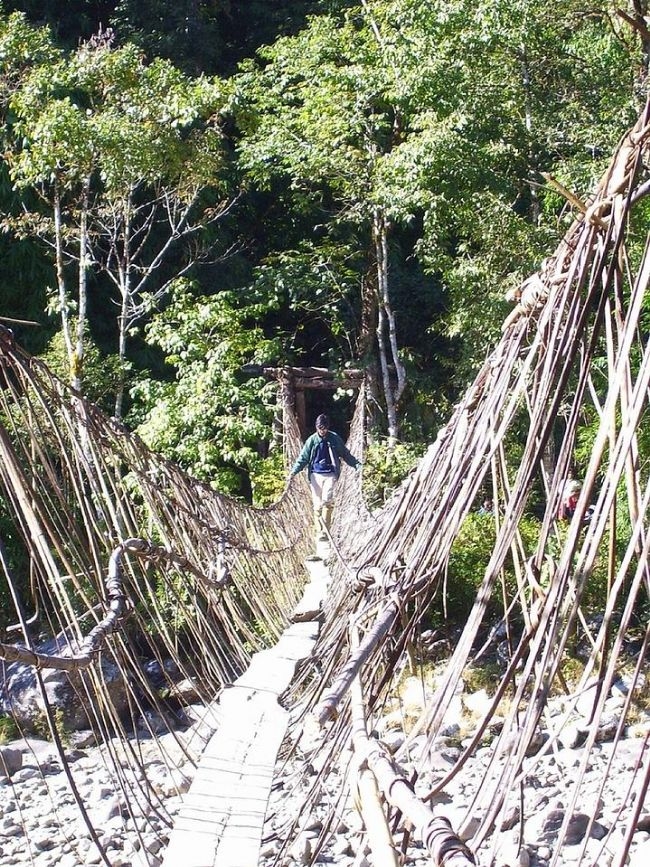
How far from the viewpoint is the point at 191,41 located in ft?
30.7

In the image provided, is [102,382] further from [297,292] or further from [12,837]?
[12,837]

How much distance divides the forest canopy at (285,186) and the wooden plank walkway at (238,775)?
3.71 metres

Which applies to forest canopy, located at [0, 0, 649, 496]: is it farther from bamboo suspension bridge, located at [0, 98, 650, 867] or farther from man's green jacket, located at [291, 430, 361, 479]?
bamboo suspension bridge, located at [0, 98, 650, 867]

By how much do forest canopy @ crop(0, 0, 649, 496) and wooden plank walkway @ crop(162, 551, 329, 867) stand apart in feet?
12.2

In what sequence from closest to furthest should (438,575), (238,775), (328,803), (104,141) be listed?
(438,575), (238,775), (328,803), (104,141)

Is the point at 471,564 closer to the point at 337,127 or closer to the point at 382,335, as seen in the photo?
the point at 382,335

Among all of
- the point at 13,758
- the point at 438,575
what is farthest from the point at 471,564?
the point at 438,575

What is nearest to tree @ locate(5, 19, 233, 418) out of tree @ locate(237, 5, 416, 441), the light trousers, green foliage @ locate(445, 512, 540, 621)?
tree @ locate(237, 5, 416, 441)

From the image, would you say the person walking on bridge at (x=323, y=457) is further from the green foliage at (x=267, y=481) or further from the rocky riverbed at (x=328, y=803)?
the green foliage at (x=267, y=481)

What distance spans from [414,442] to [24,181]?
12.3ft

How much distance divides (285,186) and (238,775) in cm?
823

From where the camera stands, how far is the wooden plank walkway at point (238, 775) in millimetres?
1831

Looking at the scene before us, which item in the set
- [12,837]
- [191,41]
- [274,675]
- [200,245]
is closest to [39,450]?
[274,675]

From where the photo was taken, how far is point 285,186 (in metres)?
9.77
